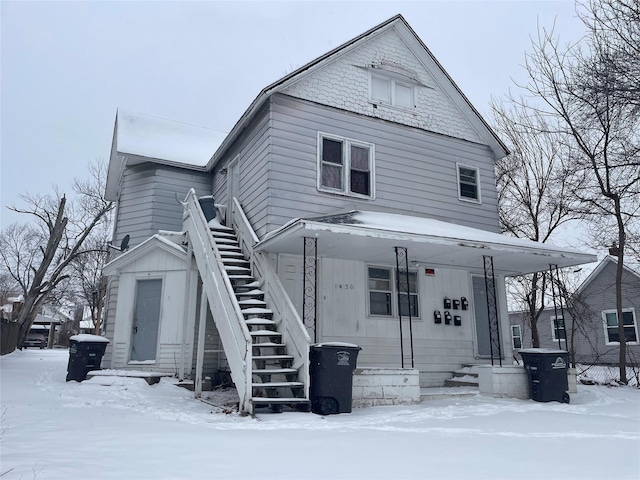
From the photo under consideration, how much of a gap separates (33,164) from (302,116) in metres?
141

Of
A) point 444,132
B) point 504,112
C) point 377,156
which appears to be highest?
point 504,112

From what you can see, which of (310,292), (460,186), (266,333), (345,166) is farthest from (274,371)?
(460,186)

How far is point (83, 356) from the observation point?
10.6 meters

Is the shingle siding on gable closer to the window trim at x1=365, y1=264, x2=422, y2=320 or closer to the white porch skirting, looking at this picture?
the window trim at x1=365, y1=264, x2=422, y2=320

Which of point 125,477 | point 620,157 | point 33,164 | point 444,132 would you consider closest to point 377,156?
point 444,132

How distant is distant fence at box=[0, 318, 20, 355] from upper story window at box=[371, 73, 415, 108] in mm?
16290

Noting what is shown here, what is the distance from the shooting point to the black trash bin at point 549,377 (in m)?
8.92

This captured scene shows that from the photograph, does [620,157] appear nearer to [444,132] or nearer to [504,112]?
[444,132]

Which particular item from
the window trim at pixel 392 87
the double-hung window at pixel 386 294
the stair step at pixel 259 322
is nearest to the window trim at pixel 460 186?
the window trim at pixel 392 87

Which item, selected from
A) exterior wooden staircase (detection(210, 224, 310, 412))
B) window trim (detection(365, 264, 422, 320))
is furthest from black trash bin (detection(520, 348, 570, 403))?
exterior wooden staircase (detection(210, 224, 310, 412))

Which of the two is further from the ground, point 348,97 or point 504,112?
point 504,112

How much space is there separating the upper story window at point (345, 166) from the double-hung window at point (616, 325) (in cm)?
1635

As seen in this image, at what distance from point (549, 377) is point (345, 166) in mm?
5993

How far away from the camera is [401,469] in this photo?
3740 mm
